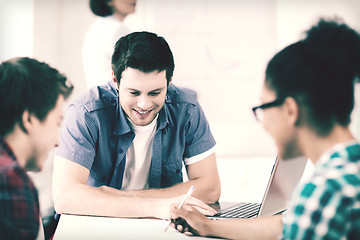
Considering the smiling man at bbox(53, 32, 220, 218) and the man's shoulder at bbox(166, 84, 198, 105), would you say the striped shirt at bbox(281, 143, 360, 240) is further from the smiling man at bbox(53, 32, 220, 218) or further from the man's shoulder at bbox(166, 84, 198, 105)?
the man's shoulder at bbox(166, 84, 198, 105)

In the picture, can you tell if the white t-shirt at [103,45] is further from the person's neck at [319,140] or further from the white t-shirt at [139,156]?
the person's neck at [319,140]

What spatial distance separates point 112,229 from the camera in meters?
1.16

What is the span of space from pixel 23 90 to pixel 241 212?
77cm

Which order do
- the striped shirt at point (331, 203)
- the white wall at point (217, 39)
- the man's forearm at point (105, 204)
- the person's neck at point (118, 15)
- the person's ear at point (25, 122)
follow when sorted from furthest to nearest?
1. the white wall at point (217, 39)
2. the person's neck at point (118, 15)
3. the man's forearm at point (105, 204)
4. the person's ear at point (25, 122)
5. the striped shirt at point (331, 203)

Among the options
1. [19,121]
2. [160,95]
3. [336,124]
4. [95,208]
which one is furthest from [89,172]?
[336,124]

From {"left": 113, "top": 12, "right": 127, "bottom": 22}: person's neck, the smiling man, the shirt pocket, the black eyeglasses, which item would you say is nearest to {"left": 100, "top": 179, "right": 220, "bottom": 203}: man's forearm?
the smiling man

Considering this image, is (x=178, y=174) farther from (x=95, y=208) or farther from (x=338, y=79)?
(x=338, y=79)

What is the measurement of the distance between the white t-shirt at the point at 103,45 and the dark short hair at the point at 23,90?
3.23 ft

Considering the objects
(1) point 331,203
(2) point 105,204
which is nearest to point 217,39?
(2) point 105,204

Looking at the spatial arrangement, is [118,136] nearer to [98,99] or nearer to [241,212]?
[98,99]

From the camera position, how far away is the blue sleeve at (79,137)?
4.81 ft

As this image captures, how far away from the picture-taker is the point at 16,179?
2.97 feet

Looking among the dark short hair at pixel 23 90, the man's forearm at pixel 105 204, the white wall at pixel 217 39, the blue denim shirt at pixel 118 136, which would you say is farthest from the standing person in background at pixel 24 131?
the white wall at pixel 217 39

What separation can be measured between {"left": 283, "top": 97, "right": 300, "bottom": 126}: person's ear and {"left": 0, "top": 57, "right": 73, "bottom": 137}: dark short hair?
0.57m
